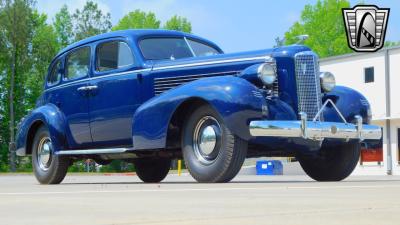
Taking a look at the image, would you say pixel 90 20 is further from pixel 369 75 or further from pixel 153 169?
pixel 153 169

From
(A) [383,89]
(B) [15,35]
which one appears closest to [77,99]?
(A) [383,89]

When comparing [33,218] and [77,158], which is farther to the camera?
[77,158]

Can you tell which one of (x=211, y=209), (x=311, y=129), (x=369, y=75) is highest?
(x=369, y=75)

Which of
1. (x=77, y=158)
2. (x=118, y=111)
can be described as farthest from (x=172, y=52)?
(x=77, y=158)

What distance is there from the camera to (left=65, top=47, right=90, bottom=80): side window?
39.0 feet

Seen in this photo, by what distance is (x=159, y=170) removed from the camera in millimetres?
12836

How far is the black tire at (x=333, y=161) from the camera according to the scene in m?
10.9

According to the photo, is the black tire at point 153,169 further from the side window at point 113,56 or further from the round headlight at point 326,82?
the round headlight at point 326,82

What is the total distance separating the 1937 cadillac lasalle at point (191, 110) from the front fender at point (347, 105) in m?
0.02

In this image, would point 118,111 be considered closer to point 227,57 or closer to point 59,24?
point 227,57

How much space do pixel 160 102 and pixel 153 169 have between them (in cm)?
308

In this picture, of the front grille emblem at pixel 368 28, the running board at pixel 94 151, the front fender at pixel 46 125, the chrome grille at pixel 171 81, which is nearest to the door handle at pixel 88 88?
the front fender at pixel 46 125

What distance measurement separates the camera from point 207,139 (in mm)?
9500

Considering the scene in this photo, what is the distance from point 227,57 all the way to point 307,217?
581 centimetres
